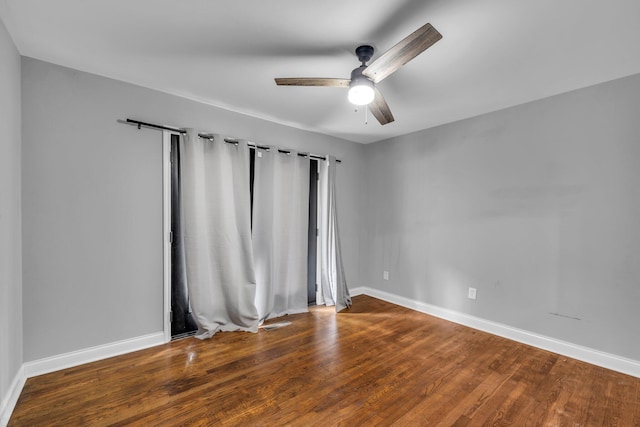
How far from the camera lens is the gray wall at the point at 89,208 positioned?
211 cm

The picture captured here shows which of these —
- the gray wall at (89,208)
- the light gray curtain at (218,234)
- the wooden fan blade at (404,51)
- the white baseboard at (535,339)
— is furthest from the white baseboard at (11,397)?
the white baseboard at (535,339)

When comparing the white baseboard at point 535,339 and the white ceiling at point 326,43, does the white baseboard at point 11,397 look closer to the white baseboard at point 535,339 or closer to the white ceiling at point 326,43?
the white ceiling at point 326,43

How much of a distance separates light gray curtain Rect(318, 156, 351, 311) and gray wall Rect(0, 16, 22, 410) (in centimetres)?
297

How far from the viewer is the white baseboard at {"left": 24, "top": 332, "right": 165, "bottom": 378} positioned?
6.91 ft

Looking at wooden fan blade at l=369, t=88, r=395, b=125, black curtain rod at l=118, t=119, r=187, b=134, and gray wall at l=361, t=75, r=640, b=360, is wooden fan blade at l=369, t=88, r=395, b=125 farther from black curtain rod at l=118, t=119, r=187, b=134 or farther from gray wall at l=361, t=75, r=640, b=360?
black curtain rod at l=118, t=119, r=187, b=134

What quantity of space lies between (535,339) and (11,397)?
4.23 m

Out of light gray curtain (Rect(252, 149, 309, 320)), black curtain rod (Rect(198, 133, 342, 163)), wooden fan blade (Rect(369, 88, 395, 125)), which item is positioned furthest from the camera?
light gray curtain (Rect(252, 149, 309, 320))

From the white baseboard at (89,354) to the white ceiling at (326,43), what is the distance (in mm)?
2332

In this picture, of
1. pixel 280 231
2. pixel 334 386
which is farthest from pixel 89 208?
pixel 334 386

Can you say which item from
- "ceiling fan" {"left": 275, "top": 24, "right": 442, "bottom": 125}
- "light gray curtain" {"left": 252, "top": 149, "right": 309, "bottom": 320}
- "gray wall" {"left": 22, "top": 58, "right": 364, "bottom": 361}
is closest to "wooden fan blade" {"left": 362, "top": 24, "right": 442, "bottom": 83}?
"ceiling fan" {"left": 275, "top": 24, "right": 442, "bottom": 125}

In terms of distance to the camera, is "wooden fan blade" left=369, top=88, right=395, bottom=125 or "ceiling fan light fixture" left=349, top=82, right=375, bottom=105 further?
"wooden fan blade" left=369, top=88, right=395, bottom=125

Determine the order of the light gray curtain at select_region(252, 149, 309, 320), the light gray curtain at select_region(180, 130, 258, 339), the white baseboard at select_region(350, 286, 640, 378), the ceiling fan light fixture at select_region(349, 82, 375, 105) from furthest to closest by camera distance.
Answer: the light gray curtain at select_region(252, 149, 309, 320) → the light gray curtain at select_region(180, 130, 258, 339) → the white baseboard at select_region(350, 286, 640, 378) → the ceiling fan light fixture at select_region(349, 82, 375, 105)

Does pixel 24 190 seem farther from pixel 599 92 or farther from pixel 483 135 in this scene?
pixel 599 92

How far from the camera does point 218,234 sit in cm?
293
